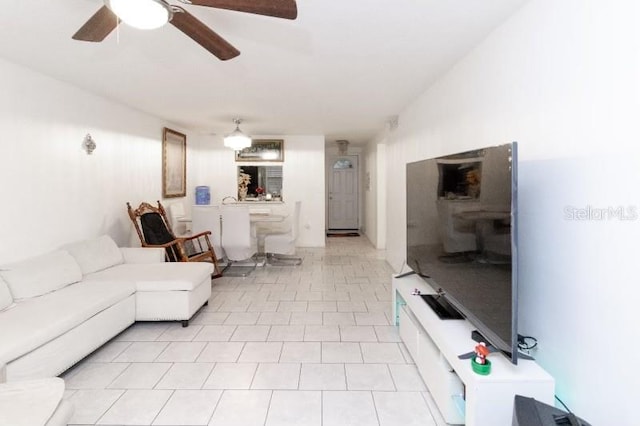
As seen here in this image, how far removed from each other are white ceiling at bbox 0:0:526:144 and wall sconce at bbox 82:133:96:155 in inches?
19.5

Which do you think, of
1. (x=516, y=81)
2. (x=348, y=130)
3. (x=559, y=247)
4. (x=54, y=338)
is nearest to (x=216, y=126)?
(x=348, y=130)

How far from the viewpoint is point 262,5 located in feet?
4.99

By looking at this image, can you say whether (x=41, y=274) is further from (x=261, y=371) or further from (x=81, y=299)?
(x=261, y=371)

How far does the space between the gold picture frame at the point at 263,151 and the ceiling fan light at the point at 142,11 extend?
5704mm

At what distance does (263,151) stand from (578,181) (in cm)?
621

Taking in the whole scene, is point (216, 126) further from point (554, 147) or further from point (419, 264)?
point (554, 147)

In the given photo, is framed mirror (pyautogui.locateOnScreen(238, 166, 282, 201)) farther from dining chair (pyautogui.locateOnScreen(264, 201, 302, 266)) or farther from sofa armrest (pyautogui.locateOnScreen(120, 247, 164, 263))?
sofa armrest (pyautogui.locateOnScreen(120, 247, 164, 263))

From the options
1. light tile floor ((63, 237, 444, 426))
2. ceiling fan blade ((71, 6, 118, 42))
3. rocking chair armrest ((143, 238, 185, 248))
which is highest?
ceiling fan blade ((71, 6, 118, 42))

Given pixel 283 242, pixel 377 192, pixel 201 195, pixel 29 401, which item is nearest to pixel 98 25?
pixel 29 401

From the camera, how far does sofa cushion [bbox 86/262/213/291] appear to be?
3221 mm

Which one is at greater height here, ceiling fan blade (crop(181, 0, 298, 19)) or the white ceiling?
the white ceiling

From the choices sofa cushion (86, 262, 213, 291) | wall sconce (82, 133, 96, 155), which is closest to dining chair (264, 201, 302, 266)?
sofa cushion (86, 262, 213, 291)

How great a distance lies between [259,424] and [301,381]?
467mm

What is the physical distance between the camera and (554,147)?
1.73m
